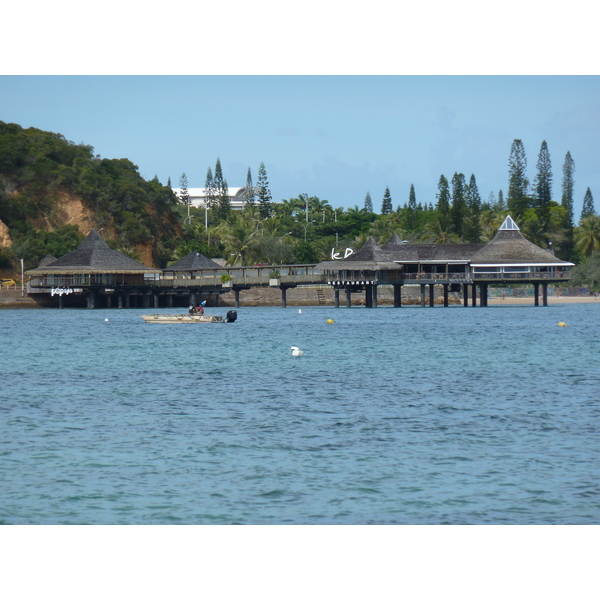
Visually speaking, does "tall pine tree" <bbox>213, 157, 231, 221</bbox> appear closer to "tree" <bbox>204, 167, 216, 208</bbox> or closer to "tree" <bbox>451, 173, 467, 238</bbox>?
"tree" <bbox>204, 167, 216, 208</bbox>

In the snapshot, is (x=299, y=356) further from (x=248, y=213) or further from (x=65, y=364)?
(x=248, y=213)

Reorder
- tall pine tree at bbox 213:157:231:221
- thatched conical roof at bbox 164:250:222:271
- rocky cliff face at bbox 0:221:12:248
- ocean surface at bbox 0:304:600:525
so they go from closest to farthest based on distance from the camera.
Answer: ocean surface at bbox 0:304:600:525, thatched conical roof at bbox 164:250:222:271, rocky cliff face at bbox 0:221:12:248, tall pine tree at bbox 213:157:231:221

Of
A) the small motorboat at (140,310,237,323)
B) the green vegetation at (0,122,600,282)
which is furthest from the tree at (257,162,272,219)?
the small motorboat at (140,310,237,323)

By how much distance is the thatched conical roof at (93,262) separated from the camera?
73.1m

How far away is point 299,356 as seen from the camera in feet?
101

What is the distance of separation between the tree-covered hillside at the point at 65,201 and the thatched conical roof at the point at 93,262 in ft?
28.9

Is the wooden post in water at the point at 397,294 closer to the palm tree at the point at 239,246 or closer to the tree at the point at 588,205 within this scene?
the palm tree at the point at 239,246

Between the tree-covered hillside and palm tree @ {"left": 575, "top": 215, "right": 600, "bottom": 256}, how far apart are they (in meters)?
44.7

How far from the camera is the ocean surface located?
11.5m

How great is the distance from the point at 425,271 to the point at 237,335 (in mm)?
33627

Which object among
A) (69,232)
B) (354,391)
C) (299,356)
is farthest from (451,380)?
(69,232)

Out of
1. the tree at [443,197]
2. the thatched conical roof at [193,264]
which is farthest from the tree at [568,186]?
the thatched conical roof at [193,264]

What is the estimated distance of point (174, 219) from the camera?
104 meters

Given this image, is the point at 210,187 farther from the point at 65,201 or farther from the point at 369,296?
the point at 369,296
